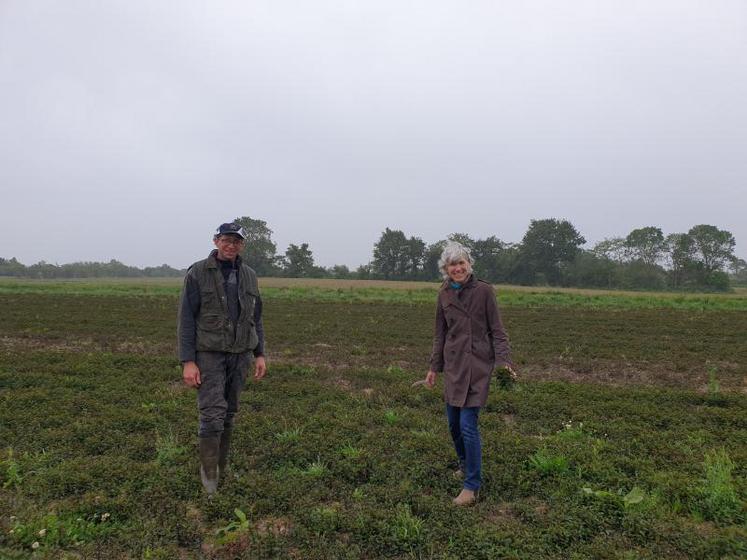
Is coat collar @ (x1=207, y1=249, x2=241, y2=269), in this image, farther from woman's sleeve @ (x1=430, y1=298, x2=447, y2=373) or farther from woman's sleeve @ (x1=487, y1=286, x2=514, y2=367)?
woman's sleeve @ (x1=487, y1=286, x2=514, y2=367)

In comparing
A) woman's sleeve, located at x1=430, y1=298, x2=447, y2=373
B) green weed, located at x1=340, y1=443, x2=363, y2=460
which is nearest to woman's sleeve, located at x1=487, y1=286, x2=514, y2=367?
woman's sleeve, located at x1=430, y1=298, x2=447, y2=373

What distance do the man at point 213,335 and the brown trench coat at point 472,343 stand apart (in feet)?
6.13

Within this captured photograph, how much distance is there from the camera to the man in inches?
154

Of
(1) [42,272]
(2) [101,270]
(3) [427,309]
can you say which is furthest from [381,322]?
(2) [101,270]

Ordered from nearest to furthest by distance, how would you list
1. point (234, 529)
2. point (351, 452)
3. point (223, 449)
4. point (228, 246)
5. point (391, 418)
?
1. point (234, 529)
2. point (228, 246)
3. point (223, 449)
4. point (351, 452)
5. point (391, 418)

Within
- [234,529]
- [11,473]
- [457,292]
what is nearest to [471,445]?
[457,292]

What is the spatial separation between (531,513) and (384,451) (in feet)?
5.55

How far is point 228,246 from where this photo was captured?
4.01m

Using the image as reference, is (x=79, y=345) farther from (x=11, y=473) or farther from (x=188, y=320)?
(x=188, y=320)

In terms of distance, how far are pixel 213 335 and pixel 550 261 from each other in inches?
3457

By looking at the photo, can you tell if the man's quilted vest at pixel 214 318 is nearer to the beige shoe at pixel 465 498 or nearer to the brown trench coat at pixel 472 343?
the brown trench coat at pixel 472 343

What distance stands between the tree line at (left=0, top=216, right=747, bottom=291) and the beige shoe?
66031 mm

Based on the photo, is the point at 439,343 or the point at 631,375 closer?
the point at 439,343

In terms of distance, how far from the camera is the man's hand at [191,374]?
3834mm
